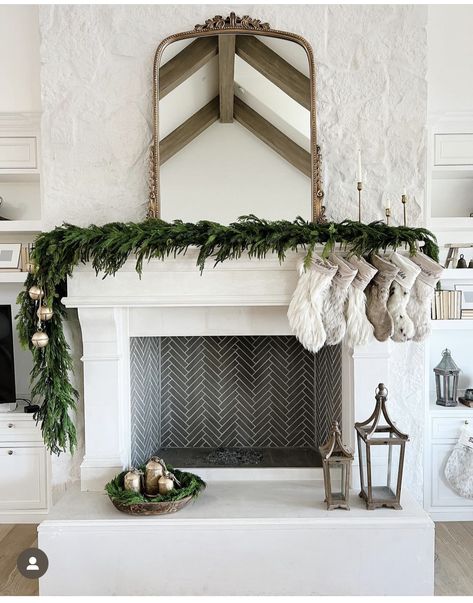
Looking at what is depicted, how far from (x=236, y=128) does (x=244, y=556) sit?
6.16 ft

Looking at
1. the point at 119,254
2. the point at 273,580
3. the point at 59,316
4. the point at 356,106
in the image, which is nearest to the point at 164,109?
the point at 119,254

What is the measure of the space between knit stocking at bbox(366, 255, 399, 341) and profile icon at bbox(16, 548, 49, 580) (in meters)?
1.65

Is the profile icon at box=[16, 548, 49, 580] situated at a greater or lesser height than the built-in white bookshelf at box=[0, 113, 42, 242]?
lesser

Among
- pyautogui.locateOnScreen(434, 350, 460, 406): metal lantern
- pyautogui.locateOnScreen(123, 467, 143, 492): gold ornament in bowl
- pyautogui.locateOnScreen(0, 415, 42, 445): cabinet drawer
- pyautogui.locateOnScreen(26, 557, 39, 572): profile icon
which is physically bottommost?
pyautogui.locateOnScreen(26, 557, 39, 572): profile icon

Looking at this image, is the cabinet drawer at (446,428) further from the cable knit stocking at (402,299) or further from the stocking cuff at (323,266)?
the stocking cuff at (323,266)

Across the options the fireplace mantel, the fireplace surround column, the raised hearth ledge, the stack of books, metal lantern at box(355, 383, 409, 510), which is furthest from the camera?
the stack of books

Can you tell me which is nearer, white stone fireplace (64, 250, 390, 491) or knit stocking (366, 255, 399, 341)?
knit stocking (366, 255, 399, 341)

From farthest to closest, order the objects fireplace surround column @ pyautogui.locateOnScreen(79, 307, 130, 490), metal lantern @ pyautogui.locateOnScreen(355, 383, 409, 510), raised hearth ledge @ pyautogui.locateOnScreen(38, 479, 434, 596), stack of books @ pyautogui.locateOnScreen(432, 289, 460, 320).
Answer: stack of books @ pyautogui.locateOnScreen(432, 289, 460, 320) → fireplace surround column @ pyautogui.locateOnScreen(79, 307, 130, 490) → metal lantern @ pyautogui.locateOnScreen(355, 383, 409, 510) → raised hearth ledge @ pyautogui.locateOnScreen(38, 479, 434, 596)

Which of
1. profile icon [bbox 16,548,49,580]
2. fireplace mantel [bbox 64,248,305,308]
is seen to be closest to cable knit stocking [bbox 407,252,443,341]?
fireplace mantel [bbox 64,248,305,308]

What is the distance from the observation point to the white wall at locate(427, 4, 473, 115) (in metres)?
2.84

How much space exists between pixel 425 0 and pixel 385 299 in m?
1.40

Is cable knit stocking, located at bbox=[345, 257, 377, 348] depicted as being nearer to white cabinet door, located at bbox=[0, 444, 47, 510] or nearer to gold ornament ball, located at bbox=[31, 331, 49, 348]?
gold ornament ball, located at bbox=[31, 331, 49, 348]

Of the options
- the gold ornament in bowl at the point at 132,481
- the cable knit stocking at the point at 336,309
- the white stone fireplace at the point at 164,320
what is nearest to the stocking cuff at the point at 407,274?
the cable knit stocking at the point at 336,309

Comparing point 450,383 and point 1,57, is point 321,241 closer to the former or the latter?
point 450,383
